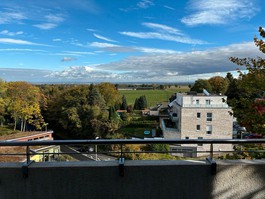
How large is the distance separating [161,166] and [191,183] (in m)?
0.37

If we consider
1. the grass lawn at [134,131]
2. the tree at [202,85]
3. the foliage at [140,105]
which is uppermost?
the tree at [202,85]

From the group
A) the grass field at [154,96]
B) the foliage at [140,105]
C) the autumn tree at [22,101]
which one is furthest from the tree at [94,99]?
the grass field at [154,96]

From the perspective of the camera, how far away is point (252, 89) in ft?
16.5

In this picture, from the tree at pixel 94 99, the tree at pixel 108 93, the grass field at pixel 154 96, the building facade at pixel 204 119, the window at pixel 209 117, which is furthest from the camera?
the grass field at pixel 154 96

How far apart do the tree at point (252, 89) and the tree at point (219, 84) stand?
1527 inches

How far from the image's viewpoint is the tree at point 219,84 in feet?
140

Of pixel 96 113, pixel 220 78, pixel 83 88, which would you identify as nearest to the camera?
pixel 96 113

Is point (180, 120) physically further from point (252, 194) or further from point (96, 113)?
point (252, 194)

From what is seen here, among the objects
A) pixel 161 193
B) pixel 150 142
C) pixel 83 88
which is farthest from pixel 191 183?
pixel 83 88

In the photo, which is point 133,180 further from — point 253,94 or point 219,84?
point 219,84

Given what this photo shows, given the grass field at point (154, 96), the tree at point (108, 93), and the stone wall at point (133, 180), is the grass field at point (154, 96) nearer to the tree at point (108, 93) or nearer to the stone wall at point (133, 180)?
the tree at point (108, 93)

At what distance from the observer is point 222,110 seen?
68.3 feet

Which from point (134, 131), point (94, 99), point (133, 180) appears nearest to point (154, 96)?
point (134, 131)

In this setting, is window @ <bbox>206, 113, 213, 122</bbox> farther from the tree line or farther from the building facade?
the tree line
